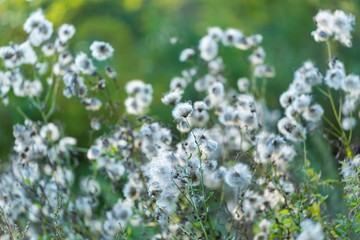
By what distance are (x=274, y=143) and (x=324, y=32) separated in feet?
2.93

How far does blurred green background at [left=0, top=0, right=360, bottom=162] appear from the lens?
36.4ft

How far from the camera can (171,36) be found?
11445 millimetres

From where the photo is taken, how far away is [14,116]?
10.5 m

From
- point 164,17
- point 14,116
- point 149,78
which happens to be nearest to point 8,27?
point 14,116

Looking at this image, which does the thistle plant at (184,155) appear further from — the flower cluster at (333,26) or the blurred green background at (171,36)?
the blurred green background at (171,36)

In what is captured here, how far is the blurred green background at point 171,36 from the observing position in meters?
11.1

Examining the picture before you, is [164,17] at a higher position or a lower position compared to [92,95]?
higher

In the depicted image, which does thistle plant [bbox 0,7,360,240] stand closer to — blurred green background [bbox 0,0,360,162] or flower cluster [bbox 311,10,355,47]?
flower cluster [bbox 311,10,355,47]

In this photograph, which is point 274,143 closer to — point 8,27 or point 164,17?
point 8,27

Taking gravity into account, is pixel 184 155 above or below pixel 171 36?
below

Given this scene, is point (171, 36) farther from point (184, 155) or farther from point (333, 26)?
point (184, 155)

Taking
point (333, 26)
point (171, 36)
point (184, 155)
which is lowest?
point (184, 155)

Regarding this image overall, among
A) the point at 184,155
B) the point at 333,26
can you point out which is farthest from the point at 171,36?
the point at 184,155

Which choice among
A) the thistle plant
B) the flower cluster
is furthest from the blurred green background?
the flower cluster
